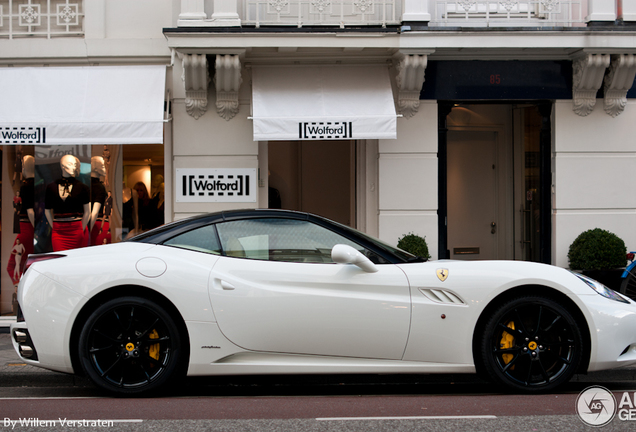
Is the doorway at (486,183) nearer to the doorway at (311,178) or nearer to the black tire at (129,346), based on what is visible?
the doorway at (311,178)

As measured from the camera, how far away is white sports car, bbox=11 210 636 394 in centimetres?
436

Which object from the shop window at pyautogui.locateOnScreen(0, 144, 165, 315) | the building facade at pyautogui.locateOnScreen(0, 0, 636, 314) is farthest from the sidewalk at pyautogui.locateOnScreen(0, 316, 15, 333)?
the building facade at pyautogui.locateOnScreen(0, 0, 636, 314)

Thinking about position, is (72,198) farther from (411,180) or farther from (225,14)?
(411,180)

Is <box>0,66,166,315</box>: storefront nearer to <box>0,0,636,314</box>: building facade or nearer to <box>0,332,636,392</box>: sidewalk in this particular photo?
<box>0,0,636,314</box>: building facade

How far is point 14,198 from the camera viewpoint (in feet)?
29.6

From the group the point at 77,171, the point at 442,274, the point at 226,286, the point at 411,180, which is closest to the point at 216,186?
the point at 77,171

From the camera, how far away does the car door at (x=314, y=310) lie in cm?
434

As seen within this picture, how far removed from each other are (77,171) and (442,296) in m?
6.41

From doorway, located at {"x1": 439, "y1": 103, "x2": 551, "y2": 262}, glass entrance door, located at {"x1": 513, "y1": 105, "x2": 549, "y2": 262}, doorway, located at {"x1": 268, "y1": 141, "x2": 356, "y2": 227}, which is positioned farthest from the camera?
doorway, located at {"x1": 439, "y1": 103, "x2": 551, "y2": 262}

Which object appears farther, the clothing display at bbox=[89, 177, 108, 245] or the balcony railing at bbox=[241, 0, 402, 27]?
the clothing display at bbox=[89, 177, 108, 245]

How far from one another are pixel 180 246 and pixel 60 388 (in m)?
1.72

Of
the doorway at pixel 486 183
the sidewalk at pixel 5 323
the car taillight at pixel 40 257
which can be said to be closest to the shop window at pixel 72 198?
the sidewalk at pixel 5 323

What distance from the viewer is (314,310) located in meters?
4.34

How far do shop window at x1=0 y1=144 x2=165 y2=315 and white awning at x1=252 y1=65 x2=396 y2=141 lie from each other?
6.24ft
